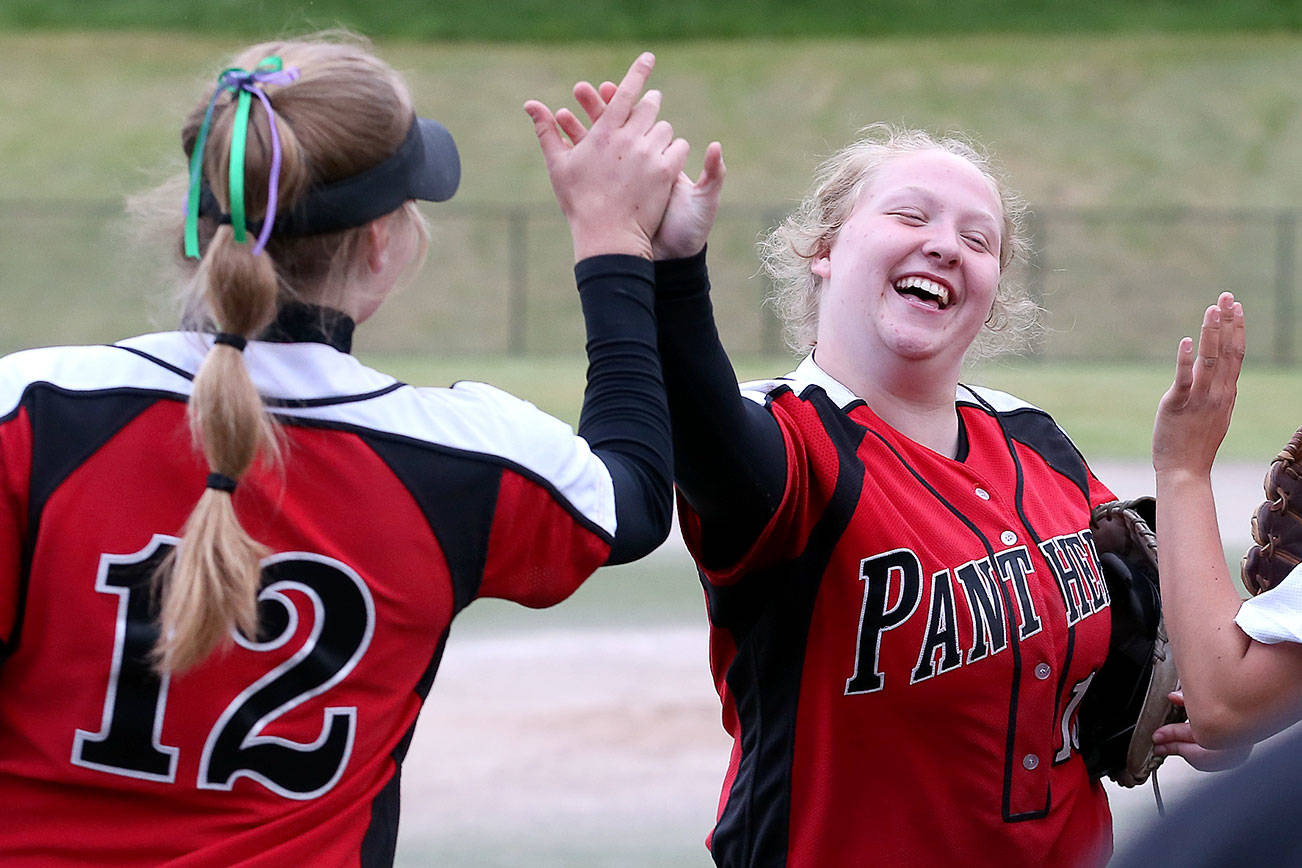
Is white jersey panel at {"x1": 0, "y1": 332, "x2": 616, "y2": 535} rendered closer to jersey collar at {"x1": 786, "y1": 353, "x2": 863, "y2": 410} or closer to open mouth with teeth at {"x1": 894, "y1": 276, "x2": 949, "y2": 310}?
jersey collar at {"x1": 786, "y1": 353, "x2": 863, "y2": 410}

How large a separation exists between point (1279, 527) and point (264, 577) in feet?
4.60

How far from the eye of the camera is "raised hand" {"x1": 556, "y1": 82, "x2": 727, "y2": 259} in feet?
6.92

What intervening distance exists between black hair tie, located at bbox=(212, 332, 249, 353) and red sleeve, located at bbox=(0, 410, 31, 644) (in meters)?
0.22

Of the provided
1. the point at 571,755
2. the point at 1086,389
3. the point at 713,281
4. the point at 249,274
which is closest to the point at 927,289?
the point at 249,274

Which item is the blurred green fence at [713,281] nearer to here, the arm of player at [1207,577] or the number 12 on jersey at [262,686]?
the arm of player at [1207,577]

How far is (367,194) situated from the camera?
1.80 m

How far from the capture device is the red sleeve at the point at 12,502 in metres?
1.63

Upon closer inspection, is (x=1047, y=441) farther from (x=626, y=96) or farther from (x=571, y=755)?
(x=571, y=755)

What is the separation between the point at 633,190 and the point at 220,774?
2.99 ft

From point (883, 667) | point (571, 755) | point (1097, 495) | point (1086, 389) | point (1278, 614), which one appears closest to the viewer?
point (1278, 614)

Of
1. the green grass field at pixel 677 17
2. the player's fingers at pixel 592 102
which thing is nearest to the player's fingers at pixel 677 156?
the player's fingers at pixel 592 102

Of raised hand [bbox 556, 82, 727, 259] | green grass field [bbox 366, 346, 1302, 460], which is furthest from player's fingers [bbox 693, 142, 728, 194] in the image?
green grass field [bbox 366, 346, 1302, 460]

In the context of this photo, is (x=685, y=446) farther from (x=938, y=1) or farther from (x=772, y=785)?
(x=938, y=1)

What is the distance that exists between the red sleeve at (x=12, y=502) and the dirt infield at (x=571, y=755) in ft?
9.51
